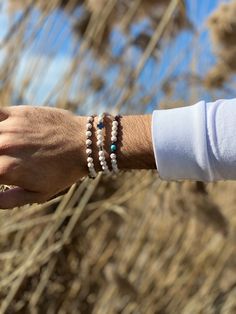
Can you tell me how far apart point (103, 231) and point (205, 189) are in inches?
13.1

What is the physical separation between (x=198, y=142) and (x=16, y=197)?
0.62 feet

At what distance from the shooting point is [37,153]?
750mm

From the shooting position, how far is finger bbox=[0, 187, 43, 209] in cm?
75

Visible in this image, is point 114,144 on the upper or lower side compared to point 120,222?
upper

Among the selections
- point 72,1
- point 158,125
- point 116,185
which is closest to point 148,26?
point 72,1

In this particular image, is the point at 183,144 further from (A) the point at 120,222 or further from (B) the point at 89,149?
(A) the point at 120,222

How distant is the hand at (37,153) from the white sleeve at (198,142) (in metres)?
0.08

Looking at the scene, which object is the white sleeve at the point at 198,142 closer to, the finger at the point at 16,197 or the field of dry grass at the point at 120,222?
the finger at the point at 16,197

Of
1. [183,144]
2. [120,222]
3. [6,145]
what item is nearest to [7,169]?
[6,145]

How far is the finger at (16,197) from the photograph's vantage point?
2.47 ft

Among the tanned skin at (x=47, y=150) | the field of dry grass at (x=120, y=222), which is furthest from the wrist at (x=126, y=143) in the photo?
the field of dry grass at (x=120, y=222)

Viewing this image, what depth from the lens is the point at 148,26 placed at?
191cm

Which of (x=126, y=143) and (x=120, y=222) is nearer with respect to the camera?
(x=126, y=143)

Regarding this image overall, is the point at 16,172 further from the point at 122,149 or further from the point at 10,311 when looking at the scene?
the point at 10,311
